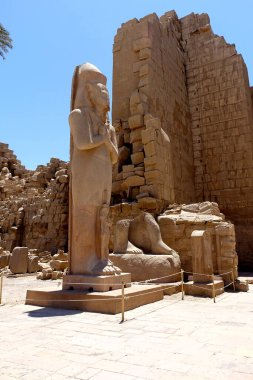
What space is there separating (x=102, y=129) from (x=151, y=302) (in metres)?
2.80

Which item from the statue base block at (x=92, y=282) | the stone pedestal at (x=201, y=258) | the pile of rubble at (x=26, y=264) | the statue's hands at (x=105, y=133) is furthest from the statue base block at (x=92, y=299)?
the pile of rubble at (x=26, y=264)

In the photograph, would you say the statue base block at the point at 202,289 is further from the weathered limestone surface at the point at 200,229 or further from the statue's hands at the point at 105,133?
the statue's hands at the point at 105,133

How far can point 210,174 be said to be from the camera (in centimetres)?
1330

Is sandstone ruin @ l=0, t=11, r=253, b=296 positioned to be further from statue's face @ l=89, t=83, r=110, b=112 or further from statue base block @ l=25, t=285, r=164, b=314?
statue's face @ l=89, t=83, r=110, b=112

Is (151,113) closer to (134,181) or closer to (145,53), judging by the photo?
(145,53)

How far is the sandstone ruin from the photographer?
9.66m

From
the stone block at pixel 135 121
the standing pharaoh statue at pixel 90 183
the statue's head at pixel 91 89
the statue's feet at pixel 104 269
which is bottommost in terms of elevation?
the statue's feet at pixel 104 269

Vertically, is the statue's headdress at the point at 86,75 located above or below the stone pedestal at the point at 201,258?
above

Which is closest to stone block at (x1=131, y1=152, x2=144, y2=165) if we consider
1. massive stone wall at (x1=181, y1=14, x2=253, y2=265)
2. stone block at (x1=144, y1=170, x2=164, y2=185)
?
stone block at (x1=144, y1=170, x2=164, y2=185)

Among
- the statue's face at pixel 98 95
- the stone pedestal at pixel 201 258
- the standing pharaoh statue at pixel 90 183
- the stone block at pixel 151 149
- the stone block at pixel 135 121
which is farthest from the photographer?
the stone block at pixel 135 121

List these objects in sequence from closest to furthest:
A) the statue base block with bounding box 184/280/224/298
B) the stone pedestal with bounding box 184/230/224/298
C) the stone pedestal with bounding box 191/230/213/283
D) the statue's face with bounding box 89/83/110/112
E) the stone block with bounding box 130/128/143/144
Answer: the statue's face with bounding box 89/83/110/112 → the statue base block with bounding box 184/280/224/298 → the stone pedestal with bounding box 184/230/224/298 → the stone pedestal with bounding box 191/230/213/283 → the stone block with bounding box 130/128/143/144

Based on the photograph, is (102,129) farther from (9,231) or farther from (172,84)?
(9,231)

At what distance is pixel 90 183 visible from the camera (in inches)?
198

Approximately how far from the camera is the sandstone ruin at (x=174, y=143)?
9664 millimetres
